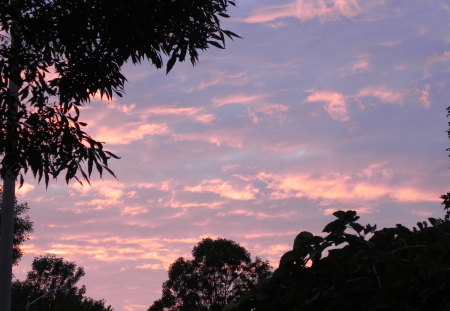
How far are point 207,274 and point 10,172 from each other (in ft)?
180

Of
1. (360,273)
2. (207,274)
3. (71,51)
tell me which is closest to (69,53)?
(71,51)

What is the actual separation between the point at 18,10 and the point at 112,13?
222cm

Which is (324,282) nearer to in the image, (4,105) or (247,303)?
(247,303)

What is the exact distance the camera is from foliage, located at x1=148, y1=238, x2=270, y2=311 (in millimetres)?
68125

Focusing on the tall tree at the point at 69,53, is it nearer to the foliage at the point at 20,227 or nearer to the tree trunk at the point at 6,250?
the tree trunk at the point at 6,250

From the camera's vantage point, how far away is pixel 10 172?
14945mm

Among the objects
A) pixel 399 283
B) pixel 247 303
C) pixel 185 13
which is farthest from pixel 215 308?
pixel 185 13

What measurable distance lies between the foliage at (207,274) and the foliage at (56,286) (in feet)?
40.3

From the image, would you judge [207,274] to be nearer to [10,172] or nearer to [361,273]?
[10,172]

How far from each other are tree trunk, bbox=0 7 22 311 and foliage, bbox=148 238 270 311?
53.9m

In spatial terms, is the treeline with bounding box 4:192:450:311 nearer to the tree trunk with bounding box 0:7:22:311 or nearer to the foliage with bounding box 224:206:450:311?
the foliage with bounding box 224:206:450:311

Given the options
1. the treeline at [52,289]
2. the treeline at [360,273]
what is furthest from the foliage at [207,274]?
the treeline at [360,273]

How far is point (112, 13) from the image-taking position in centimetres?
1529

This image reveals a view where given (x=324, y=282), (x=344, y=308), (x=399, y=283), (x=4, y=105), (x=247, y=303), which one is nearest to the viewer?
(x=399, y=283)
